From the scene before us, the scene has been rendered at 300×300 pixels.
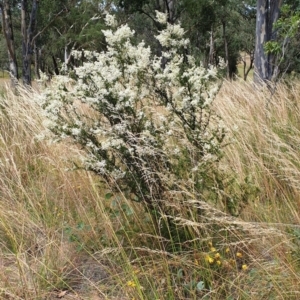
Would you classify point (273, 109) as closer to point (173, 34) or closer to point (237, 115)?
point (237, 115)

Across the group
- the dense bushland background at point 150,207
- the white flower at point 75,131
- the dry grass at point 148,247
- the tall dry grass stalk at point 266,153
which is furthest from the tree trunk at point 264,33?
the white flower at point 75,131

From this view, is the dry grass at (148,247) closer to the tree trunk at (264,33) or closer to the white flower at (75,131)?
the white flower at (75,131)

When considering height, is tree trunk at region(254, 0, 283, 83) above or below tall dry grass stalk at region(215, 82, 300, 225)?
above

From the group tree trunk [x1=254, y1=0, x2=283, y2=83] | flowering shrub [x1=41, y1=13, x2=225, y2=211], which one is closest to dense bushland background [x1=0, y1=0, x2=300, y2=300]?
flowering shrub [x1=41, y1=13, x2=225, y2=211]

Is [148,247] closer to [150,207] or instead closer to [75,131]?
[150,207]

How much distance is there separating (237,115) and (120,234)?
8.32ft

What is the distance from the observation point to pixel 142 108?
2.34 meters

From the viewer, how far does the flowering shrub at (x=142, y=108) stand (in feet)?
7.38

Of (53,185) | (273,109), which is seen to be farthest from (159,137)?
(273,109)

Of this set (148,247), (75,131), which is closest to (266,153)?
(148,247)

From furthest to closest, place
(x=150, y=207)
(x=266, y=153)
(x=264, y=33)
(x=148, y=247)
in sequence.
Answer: (x=264, y=33)
(x=266, y=153)
(x=150, y=207)
(x=148, y=247)

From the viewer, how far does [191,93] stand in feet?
7.61

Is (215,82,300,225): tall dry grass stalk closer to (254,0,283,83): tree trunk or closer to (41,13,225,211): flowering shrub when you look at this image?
(41,13,225,211): flowering shrub

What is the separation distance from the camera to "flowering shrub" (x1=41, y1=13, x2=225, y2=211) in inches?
88.6
